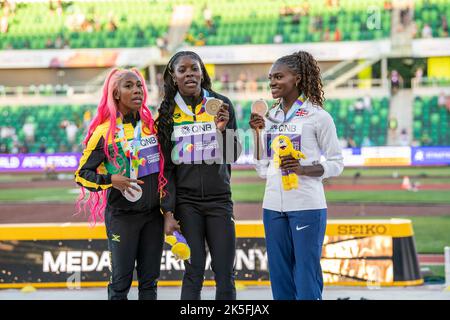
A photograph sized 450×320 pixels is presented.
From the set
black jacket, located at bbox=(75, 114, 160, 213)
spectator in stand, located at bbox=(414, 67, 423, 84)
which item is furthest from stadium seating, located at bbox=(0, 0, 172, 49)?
black jacket, located at bbox=(75, 114, 160, 213)

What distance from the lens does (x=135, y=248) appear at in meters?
4.51

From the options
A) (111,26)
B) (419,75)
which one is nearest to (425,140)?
(419,75)

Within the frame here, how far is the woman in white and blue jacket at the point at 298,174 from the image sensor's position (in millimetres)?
4422

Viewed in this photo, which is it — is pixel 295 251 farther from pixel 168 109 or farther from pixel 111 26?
pixel 111 26

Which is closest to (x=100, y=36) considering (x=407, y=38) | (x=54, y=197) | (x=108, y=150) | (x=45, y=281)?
(x=407, y=38)

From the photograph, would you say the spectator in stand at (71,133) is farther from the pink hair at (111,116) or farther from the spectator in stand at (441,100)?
the pink hair at (111,116)

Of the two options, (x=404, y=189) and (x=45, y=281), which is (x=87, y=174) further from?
(x=404, y=189)

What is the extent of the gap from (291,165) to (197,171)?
0.54 m

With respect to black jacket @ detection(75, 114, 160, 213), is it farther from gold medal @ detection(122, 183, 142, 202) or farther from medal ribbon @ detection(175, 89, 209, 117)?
medal ribbon @ detection(175, 89, 209, 117)

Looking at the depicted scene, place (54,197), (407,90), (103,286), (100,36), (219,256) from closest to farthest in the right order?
(219,256) → (103,286) → (54,197) → (407,90) → (100,36)

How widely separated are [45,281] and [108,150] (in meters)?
3.22

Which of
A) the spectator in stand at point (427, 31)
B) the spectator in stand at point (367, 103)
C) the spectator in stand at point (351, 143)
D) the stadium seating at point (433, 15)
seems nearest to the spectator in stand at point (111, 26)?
the spectator in stand at point (367, 103)

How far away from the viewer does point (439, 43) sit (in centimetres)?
3359
